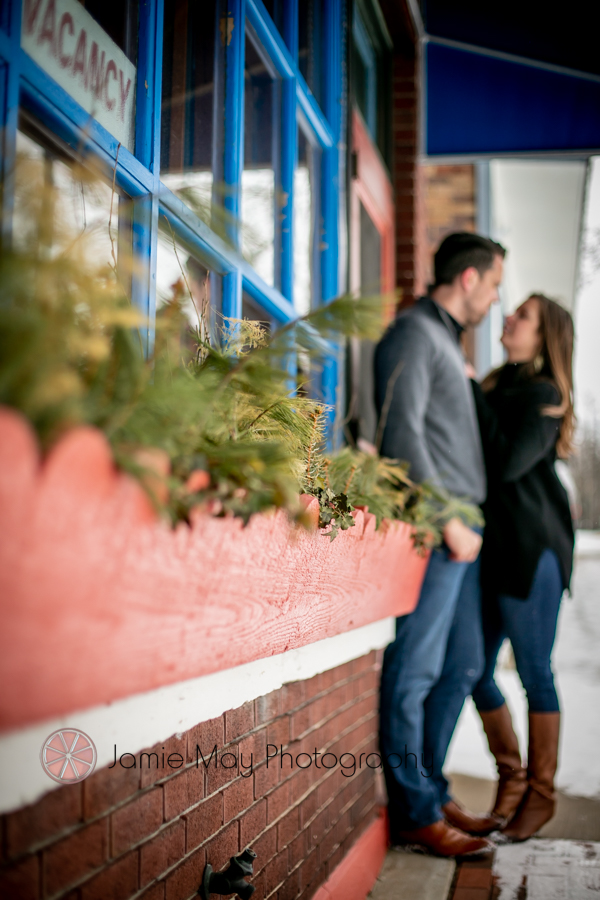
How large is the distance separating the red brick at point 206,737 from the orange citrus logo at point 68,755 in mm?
257

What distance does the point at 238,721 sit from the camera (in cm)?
118

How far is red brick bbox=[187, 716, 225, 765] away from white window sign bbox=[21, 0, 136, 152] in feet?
2.87

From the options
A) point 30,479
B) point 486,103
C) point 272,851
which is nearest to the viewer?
point 30,479

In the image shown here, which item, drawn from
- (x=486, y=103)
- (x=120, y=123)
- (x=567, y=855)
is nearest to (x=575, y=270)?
(x=486, y=103)

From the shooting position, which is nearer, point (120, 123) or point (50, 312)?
point (50, 312)

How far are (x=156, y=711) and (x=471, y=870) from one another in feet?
5.07

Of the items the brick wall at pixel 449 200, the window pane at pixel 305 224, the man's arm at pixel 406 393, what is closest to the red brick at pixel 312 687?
the man's arm at pixel 406 393

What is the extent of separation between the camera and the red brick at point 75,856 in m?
0.72

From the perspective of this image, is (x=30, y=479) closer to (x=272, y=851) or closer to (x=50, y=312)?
(x=50, y=312)

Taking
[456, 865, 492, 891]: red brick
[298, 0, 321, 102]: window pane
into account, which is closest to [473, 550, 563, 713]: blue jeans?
[456, 865, 492, 891]: red brick

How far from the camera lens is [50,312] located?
22.6 inches

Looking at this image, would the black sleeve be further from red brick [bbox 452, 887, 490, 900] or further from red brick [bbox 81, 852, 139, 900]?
red brick [bbox 81, 852, 139, 900]

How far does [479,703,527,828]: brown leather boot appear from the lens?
2.34 metres

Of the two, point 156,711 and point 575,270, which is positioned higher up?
point 575,270
